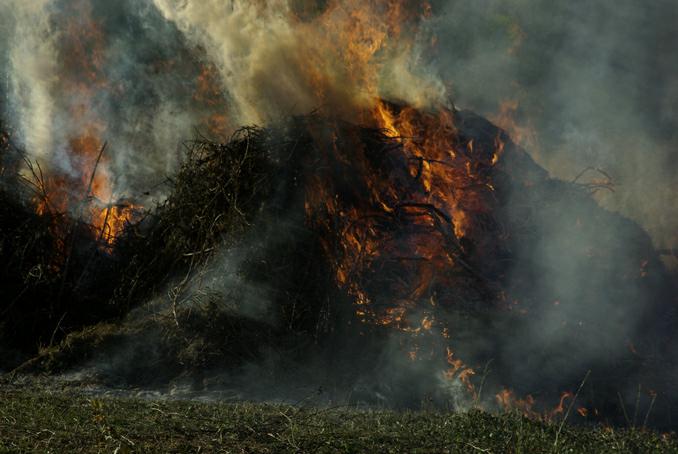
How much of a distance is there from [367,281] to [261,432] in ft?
13.9

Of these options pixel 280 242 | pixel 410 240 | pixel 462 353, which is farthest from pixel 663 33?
pixel 280 242

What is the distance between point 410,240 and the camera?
937cm

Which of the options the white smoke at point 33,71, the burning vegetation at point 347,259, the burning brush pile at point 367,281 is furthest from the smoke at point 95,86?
the burning brush pile at point 367,281

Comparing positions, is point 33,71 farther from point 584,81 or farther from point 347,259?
point 584,81

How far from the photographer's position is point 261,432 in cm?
538

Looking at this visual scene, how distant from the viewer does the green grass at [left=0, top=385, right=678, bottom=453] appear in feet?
15.6

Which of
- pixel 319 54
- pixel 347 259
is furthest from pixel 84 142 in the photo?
pixel 347 259

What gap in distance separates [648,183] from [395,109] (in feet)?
12.7

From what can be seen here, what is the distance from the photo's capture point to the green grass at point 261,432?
4750 mm

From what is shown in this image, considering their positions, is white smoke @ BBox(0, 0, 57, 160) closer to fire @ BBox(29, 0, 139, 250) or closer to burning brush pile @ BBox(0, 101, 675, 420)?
fire @ BBox(29, 0, 139, 250)

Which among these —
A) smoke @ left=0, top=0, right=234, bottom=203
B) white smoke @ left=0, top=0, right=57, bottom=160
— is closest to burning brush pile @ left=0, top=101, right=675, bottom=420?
smoke @ left=0, top=0, right=234, bottom=203

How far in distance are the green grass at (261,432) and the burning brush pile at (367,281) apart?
219cm

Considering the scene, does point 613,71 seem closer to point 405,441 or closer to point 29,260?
point 405,441

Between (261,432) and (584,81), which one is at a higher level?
(584,81)
